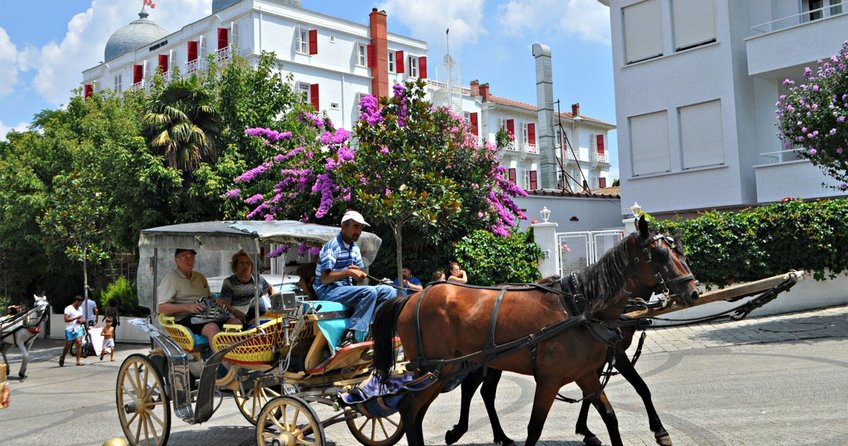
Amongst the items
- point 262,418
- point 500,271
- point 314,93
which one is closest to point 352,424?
point 262,418

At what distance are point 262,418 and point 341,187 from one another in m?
11.3

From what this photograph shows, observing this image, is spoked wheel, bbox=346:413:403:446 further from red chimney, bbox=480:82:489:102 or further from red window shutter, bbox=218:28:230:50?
red chimney, bbox=480:82:489:102

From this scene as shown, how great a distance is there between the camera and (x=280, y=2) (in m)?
40.7

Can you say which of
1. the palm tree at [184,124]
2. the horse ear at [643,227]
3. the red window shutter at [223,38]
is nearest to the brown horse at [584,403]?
the horse ear at [643,227]

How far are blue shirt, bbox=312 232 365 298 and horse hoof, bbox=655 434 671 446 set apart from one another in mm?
3317

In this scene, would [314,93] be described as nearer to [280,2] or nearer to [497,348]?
[280,2]

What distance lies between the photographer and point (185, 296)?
8.09 m

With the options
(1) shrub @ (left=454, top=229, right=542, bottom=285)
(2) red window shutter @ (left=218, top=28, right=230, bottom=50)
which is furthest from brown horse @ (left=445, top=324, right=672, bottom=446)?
(2) red window shutter @ (left=218, top=28, right=230, bottom=50)

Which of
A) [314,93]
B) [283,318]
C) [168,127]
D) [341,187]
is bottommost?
[283,318]

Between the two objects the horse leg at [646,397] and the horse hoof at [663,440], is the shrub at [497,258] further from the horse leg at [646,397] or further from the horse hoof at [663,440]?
the horse hoof at [663,440]

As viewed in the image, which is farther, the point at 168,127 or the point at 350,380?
the point at 168,127

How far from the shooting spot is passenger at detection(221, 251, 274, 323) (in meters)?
8.26

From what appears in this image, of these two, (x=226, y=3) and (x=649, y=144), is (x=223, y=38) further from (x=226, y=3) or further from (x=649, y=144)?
(x=649, y=144)

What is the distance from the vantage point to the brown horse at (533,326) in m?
6.21
